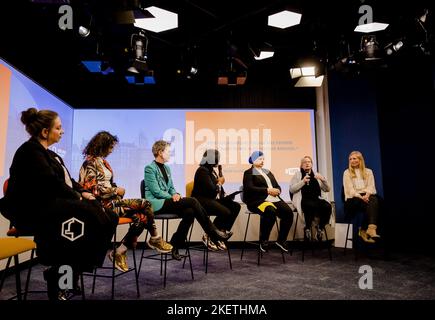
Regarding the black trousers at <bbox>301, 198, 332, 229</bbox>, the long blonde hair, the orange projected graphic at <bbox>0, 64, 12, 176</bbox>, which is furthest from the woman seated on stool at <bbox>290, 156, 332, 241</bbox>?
the orange projected graphic at <bbox>0, 64, 12, 176</bbox>

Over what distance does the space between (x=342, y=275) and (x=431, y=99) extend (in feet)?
10.8

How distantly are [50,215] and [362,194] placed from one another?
375 centimetres

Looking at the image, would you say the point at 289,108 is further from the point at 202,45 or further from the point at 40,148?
the point at 40,148

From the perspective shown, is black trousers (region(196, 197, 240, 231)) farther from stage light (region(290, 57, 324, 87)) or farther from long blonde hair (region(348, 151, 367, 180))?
stage light (region(290, 57, 324, 87))

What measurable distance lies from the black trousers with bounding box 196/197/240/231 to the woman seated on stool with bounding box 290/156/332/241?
99cm

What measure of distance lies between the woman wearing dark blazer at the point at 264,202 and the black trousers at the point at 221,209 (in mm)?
267

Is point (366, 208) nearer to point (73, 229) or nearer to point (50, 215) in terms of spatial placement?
point (73, 229)

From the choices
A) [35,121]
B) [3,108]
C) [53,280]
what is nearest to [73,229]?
[53,280]

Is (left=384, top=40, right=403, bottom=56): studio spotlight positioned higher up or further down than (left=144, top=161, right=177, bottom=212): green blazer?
higher up

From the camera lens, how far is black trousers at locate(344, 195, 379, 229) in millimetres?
3801

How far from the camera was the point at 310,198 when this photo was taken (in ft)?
14.0

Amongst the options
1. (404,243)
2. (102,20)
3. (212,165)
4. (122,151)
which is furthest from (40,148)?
(404,243)

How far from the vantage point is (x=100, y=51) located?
14.0 ft

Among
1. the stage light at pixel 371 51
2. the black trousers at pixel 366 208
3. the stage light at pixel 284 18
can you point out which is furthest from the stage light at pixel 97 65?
the black trousers at pixel 366 208
